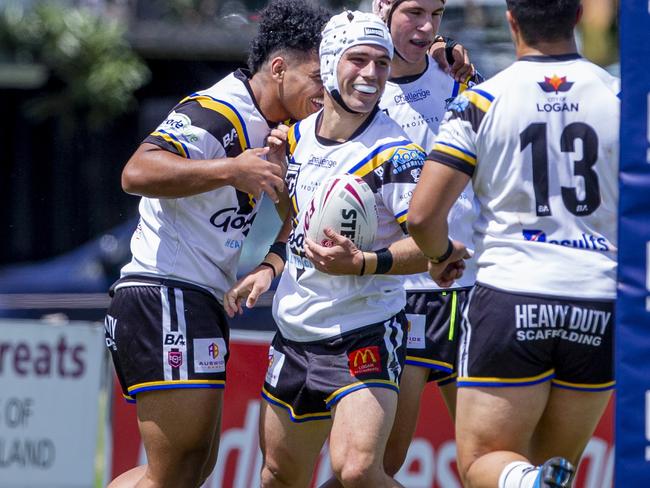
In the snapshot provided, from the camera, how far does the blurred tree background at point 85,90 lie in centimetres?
1778

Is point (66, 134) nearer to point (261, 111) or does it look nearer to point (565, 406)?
point (261, 111)

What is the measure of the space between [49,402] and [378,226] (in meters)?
3.44

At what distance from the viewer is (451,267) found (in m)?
4.69

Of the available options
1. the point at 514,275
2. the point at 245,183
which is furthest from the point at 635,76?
the point at 245,183

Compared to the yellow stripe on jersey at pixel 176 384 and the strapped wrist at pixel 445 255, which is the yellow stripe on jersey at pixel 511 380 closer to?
the strapped wrist at pixel 445 255

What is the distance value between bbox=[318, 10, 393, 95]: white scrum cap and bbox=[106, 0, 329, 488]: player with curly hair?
1.11 feet

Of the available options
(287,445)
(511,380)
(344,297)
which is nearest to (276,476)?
(287,445)

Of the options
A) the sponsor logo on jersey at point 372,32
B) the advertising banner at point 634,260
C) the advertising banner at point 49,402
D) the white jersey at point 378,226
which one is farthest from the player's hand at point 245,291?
the advertising banner at point 49,402

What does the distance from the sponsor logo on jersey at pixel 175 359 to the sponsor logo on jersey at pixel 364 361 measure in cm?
80

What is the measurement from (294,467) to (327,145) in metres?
1.36

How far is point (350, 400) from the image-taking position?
4766mm

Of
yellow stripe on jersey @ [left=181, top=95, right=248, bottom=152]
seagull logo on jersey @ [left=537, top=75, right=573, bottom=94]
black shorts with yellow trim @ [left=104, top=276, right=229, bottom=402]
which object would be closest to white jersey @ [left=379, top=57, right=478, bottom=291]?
yellow stripe on jersey @ [left=181, top=95, right=248, bottom=152]

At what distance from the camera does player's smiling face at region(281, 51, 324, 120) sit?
534 cm

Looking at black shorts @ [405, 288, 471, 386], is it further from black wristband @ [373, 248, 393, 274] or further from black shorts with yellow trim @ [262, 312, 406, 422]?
black wristband @ [373, 248, 393, 274]
